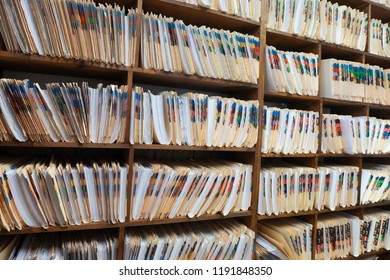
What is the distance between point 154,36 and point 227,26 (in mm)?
514

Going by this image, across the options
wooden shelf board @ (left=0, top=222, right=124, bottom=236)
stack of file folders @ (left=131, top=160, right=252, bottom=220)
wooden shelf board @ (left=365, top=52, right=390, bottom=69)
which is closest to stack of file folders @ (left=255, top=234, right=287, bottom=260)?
stack of file folders @ (left=131, top=160, right=252, bottom=220)

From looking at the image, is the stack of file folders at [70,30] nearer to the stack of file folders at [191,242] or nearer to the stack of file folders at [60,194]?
the stack of file folders at [60,194]

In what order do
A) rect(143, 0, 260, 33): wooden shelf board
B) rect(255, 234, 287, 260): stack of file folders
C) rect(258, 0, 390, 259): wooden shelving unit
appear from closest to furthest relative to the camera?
rect(143, 0, 260, 33): wooden shelf board
rect(255, 234, 287, 260): stack of file folders
rect(258, 0, 390, 259): wooden shelving unit

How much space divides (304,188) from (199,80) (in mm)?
918

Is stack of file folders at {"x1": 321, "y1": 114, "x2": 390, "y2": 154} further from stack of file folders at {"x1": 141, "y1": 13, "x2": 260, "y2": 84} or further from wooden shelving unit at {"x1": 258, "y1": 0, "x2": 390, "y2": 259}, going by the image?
stack of file folders at {"x1": 141, "y1": 13, "x2": 260, "y2": 84}

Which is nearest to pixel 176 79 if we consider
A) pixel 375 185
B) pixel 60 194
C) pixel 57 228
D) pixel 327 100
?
pixel 60 194

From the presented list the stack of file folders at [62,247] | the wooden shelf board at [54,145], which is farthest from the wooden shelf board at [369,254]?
the wooden shelf board at [54,145]

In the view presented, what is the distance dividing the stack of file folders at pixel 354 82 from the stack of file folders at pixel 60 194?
1.36 meters

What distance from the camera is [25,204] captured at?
3.14 feet

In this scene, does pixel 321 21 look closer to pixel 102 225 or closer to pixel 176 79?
pixel 176 79

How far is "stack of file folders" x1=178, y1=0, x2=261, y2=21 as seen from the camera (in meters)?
1.19

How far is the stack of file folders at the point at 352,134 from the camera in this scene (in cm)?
154

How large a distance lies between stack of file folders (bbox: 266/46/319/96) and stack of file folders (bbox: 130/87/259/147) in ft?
0.72
